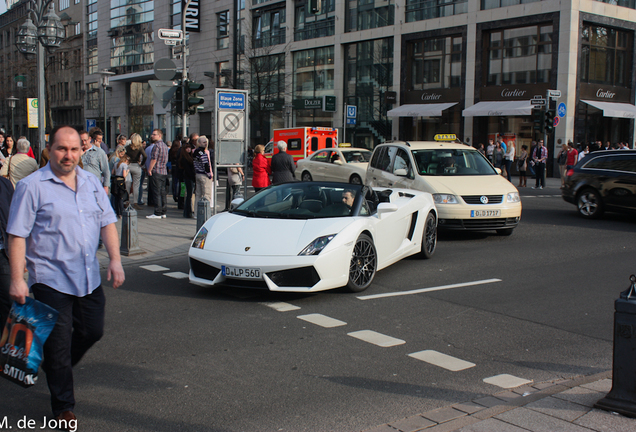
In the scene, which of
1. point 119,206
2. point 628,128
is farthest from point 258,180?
point 628,128

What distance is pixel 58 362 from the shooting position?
140 inches

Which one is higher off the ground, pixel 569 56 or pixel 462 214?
pixel 569 56

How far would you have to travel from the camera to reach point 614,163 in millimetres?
14109

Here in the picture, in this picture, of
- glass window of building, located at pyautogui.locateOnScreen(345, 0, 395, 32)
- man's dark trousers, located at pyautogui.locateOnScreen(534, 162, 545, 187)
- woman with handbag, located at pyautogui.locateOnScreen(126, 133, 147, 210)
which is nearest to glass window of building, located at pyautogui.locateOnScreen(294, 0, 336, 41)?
glass window of building, located at pyautogui.locateOnScreen(345, 0, 395, 32)

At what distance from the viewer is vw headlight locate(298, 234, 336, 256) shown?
668 centimetres

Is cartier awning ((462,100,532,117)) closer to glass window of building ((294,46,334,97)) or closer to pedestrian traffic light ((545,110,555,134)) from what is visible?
pedestrian traffic light ((545,110,555,134))

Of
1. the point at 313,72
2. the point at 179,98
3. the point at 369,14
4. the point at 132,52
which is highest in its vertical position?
the point at 132,52

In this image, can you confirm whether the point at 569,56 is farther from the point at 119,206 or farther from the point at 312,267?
the point at 312,267

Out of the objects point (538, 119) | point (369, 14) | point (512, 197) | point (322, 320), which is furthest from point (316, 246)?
point (369, 14)

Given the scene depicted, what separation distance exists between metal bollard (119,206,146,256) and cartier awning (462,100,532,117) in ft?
80.0

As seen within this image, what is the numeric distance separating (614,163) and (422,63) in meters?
23.1

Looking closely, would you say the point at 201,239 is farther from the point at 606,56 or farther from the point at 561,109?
the point at 606,56

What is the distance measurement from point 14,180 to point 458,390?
6.57m

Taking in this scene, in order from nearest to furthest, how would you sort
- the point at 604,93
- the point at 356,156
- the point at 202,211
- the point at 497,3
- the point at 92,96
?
1. the point at 202,211
2. the point at 356,156
3. the point at 604,93
4. the point at 497,3
5. the point at 92,96
